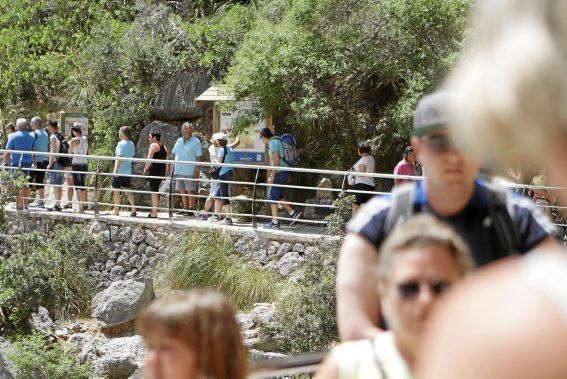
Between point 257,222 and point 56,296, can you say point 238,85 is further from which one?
point 56,296

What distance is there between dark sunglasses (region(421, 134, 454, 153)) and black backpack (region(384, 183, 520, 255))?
122 millimetres

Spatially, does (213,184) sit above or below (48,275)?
above

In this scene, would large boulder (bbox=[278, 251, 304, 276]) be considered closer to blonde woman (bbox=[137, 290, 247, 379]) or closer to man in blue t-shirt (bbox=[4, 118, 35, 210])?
man in blue t-shirt (bbox=[4, 118, 35, 210])

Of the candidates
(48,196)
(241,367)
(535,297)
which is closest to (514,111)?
(535,297)

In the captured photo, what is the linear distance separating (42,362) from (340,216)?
432cm

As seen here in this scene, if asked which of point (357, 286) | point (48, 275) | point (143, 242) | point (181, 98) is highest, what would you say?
point (181, 98)

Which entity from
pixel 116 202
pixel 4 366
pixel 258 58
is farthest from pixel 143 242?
pixel 4 366

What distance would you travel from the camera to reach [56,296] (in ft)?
53.0

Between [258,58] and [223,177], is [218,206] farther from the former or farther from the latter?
[258,58]

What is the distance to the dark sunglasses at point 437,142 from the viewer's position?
8.58ft

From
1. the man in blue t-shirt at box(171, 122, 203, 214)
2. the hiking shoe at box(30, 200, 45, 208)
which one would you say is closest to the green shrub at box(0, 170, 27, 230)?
the hiking shoe at box(30, 200, 45, 208)

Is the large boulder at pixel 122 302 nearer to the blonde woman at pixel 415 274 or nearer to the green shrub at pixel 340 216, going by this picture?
the green shrub at pixel 340 216

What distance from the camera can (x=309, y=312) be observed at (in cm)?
1365

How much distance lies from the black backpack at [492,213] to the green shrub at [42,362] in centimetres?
1161
